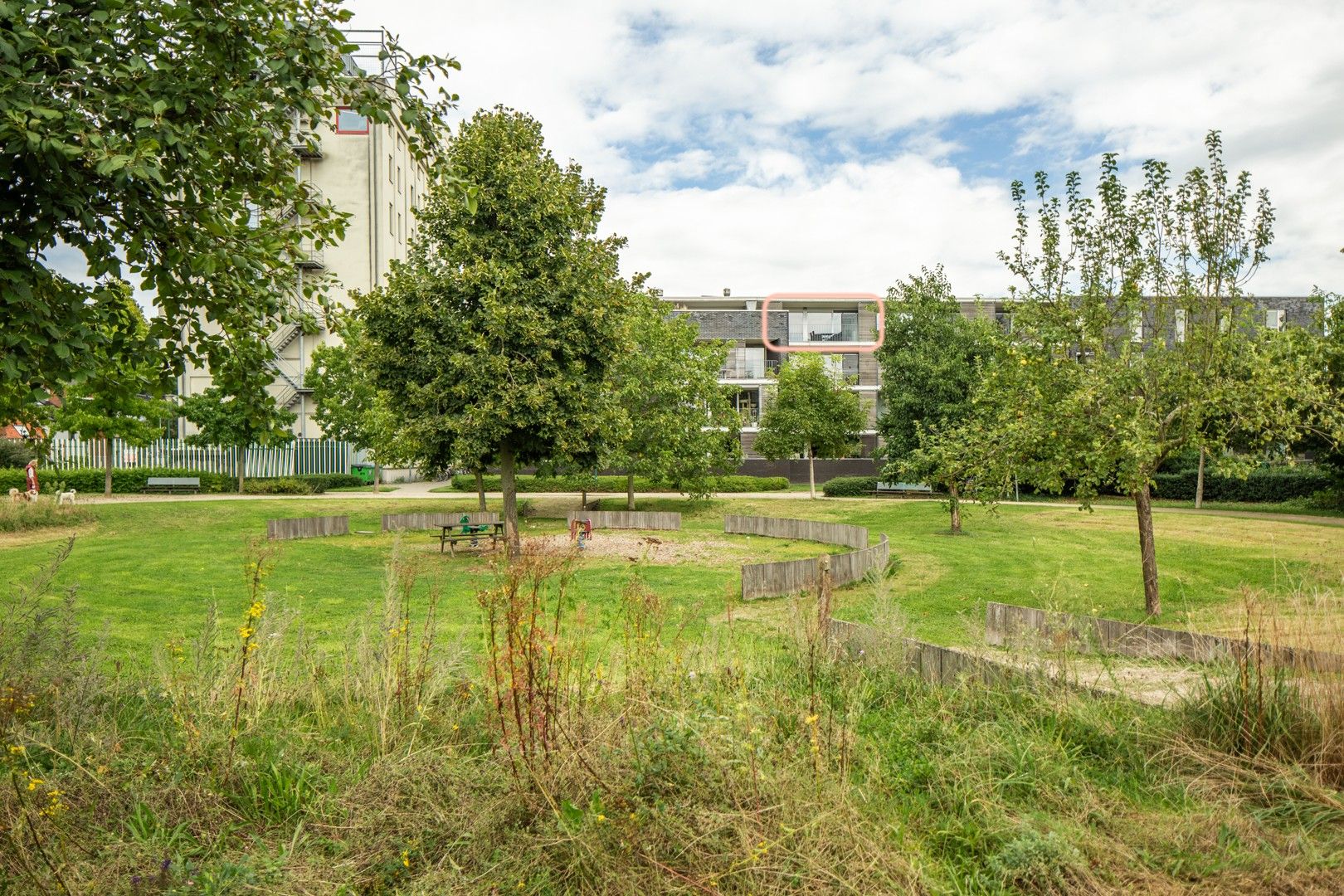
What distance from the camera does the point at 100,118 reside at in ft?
15.8

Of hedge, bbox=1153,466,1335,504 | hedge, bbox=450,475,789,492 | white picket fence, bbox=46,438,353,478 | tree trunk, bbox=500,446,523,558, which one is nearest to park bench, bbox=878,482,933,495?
hedge, bbox=450,475,789,492

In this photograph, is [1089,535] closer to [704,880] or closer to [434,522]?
[434,522]

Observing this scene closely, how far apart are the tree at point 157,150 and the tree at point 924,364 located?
24.1m

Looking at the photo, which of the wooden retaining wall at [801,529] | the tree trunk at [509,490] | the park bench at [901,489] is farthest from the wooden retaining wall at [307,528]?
the park bench at [901,489]

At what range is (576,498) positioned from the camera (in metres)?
37.0

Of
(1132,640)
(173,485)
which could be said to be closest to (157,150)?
(1132,640)

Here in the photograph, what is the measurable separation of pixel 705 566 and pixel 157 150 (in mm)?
14089

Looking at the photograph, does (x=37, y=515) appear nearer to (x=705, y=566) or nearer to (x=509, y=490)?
(x=509, y=490)

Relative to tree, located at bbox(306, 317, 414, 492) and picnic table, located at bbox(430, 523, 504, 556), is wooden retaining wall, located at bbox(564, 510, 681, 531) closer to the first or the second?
picnic table, located at bbox(430, 523, 504, 556)

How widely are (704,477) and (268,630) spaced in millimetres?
25763

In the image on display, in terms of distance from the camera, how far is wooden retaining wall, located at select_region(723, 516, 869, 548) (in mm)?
20469

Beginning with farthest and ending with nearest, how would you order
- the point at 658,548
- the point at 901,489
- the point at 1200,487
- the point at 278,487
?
the point at 901,489
the point at 278,487
the point at 1200,487
the point at 658,548

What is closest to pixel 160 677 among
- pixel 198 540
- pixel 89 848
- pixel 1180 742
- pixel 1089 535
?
pixel 89 848

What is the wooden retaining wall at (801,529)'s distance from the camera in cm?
2047
